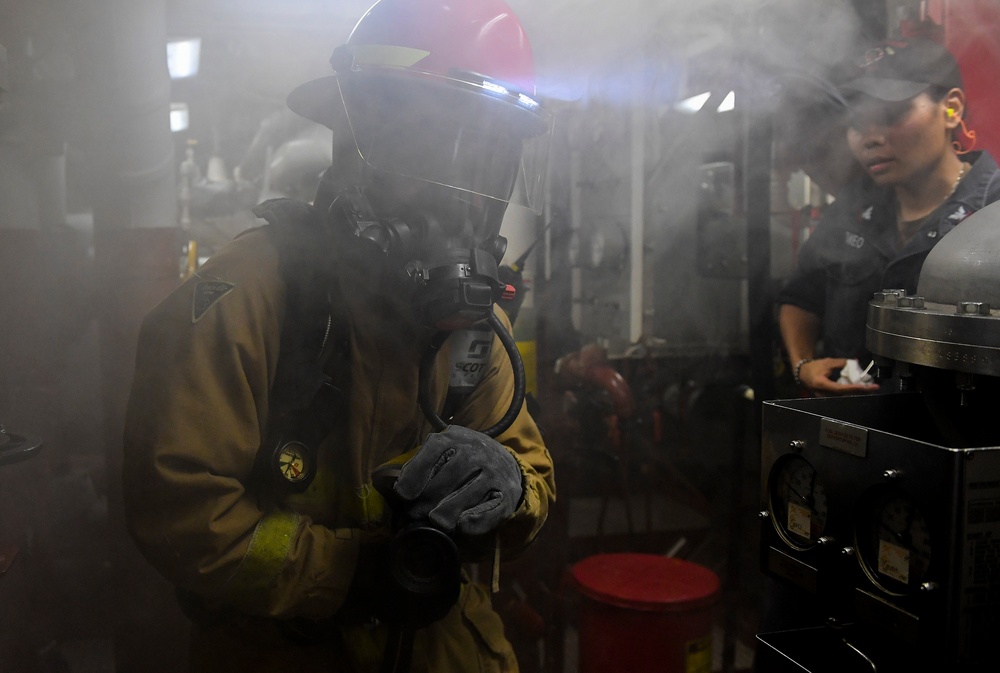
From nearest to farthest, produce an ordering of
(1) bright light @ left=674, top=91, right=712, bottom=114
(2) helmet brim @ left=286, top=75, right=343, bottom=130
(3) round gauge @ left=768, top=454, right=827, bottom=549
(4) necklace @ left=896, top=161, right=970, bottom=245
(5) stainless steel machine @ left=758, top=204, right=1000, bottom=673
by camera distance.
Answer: (5) stainless steel machine @ left=758, top=204, right=1000, bottom=673
(3) round gauge @ left=768, top=454, right=827, bottom=549
(2) helmet brim @ left=286, top=75, right=343, bottom=130
(4) necklace @ left=896, top=161, right=970, bottom=245
(1) bright light @ left=674, top=91, right=712, bottom=114

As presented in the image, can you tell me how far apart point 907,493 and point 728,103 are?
2.42m

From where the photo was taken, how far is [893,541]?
803 millimetres

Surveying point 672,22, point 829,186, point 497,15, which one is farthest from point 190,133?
point 829,186

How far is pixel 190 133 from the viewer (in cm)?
186

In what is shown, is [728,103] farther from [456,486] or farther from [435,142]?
[456,486]

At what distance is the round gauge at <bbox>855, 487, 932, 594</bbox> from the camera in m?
0.78

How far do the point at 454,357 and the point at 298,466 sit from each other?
33 centimetres

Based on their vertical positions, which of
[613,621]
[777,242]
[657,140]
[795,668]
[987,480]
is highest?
[657,140]

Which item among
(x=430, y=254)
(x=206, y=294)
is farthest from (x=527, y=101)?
(x=206, y=294)

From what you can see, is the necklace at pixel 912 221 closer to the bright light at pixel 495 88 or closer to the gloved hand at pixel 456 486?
the bright light at pixel 495 88

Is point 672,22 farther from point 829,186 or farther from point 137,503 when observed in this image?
point 137,503

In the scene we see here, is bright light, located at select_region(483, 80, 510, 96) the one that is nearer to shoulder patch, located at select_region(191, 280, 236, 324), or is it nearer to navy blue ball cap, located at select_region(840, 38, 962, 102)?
shoulder patch, located at select_region(191, 280, 236, 324)

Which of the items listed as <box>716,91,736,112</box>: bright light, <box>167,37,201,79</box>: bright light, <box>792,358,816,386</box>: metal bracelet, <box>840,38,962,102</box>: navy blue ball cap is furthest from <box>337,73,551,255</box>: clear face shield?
<box>716,91,736,112</box>: bright light

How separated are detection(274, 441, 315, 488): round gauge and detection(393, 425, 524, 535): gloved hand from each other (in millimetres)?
190
